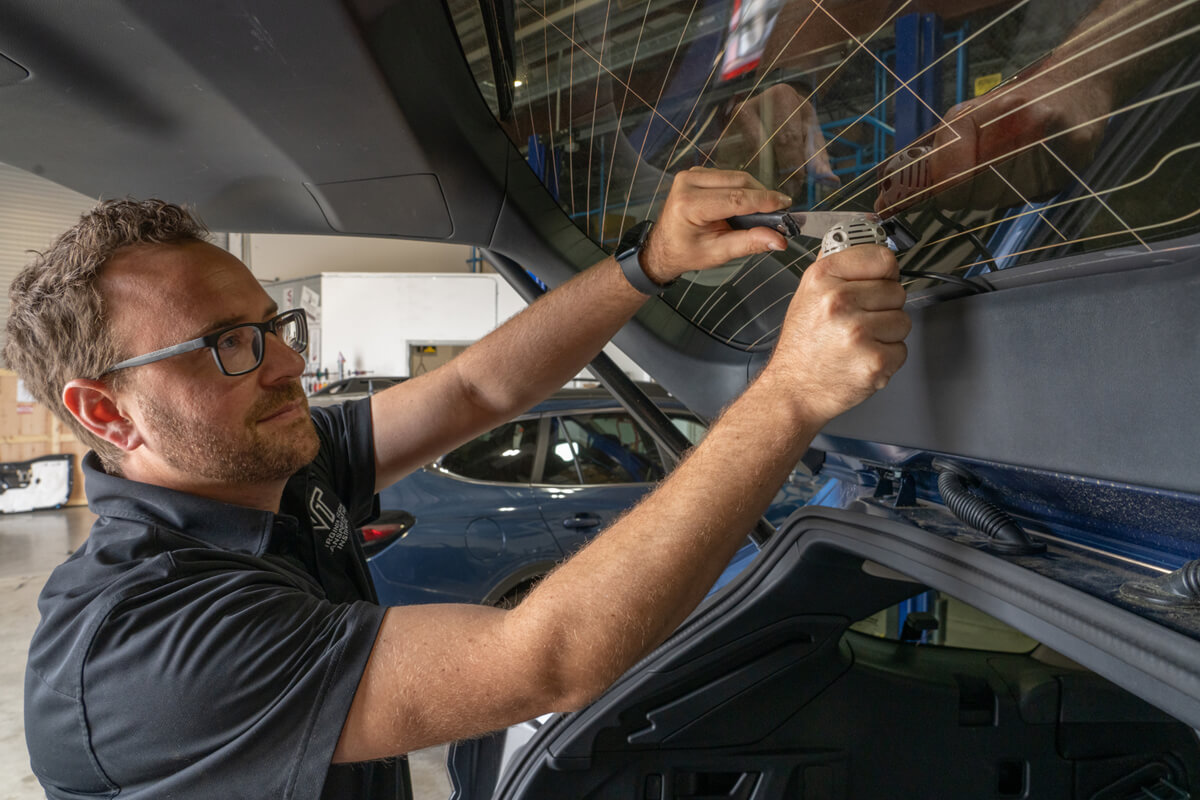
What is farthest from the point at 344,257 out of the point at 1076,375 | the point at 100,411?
the point at 1076,375

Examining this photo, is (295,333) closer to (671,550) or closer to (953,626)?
(671,550)

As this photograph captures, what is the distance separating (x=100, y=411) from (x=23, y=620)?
4829mm

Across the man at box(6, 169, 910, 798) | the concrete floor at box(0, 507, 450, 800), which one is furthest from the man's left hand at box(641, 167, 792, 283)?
the concrete floor at box(0, 507, 450, 800)

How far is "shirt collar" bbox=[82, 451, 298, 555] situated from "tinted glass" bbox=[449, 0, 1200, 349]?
0.64 metres

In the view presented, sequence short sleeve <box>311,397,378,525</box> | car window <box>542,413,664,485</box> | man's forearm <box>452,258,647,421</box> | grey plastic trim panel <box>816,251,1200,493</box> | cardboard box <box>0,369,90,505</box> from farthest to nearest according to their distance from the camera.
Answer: cardboard box <box>0,369,90,505</box> < car window <box>542,413,664,485</box> < short sleeve <box>311,397,378,525</box> < man's forearm <box>452,258,647,421</box> < grey plastic trim panel <box>816,251,1200,493</box>

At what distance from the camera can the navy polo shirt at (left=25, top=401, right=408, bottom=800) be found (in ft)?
2.54

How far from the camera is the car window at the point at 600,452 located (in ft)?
11.5

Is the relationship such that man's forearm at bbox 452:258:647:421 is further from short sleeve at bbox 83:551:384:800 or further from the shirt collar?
short sleeve at bbox 83:551:384:800

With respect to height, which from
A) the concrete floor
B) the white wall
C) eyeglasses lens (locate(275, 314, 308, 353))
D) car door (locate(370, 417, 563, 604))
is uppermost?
the white wall

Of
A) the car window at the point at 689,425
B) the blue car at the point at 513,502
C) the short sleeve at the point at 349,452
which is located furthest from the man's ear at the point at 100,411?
the car window at the point at 689,425

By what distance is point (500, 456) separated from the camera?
3.42m

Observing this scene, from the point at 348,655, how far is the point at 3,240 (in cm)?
1018

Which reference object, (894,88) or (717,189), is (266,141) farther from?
(894,88)

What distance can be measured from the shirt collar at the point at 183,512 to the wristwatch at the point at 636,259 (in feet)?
1.97
